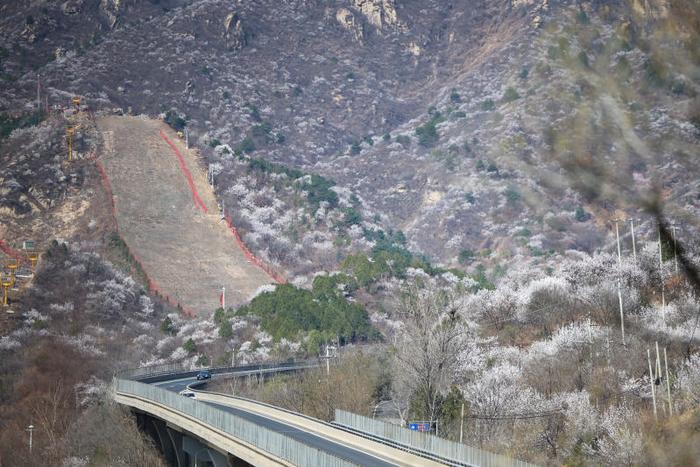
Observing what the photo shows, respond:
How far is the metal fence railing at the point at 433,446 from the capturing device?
27.2 meters

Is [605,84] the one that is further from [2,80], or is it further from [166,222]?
[2,80]

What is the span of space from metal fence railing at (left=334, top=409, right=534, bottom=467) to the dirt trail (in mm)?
65519

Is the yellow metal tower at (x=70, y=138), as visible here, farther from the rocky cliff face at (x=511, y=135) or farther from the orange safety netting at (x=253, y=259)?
the orange safety netting at (x=253, y=259)

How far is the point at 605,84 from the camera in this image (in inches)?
206

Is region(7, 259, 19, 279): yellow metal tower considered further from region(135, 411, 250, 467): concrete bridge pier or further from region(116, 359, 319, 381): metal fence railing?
region(135, 411, 250, 467): concrete bridge pier

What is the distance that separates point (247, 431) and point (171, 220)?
92598mm

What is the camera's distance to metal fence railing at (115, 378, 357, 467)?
2550 cm

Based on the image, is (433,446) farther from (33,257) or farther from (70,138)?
(70,138)

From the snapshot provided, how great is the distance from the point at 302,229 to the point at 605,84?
4927 inches

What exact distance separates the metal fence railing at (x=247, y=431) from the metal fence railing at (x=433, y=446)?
4.65 metres

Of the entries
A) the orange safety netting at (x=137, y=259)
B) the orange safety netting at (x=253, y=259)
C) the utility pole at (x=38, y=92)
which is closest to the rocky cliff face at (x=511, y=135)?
the utility pole at (x=38, y=92)

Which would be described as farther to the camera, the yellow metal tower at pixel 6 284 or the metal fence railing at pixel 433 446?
the yellow metal tower at pixel 6 284

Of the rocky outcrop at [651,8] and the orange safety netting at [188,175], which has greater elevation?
the orange safety netting at [188,175]

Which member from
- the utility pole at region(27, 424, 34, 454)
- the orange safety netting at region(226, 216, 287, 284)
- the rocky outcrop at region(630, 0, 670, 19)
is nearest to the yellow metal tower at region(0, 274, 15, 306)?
the utility pole at region(27, 424, 34, 454)
